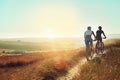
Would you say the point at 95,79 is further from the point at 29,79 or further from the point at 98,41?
the point at 98,41

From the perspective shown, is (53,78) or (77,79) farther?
(53,78)

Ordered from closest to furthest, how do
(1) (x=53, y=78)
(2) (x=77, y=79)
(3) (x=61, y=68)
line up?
(2) (x=77, y=79)
(1) (x=53, y=78)
(3) (x=61, y=68)

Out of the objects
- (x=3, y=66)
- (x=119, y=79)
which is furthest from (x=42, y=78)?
(x=3, y=66)

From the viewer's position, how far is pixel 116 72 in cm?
1420

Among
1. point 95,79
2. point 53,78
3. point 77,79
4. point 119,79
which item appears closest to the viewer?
point 119,79

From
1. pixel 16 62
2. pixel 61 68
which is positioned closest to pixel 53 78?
pixel 61 68

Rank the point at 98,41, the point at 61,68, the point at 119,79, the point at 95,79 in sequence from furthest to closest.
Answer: the point at 98,41, the point at 61,68, the point at 95,79, the point at 119,79

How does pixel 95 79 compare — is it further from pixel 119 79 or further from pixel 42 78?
pixel 42 78

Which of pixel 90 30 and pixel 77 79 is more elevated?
pixel 90 30

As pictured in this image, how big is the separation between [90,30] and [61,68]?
5.23 meters

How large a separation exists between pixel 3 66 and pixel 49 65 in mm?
13410

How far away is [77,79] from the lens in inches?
664

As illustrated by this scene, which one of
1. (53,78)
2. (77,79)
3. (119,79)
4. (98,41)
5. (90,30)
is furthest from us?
(98,41)

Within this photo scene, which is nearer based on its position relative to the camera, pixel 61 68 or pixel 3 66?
pixel 61 68
